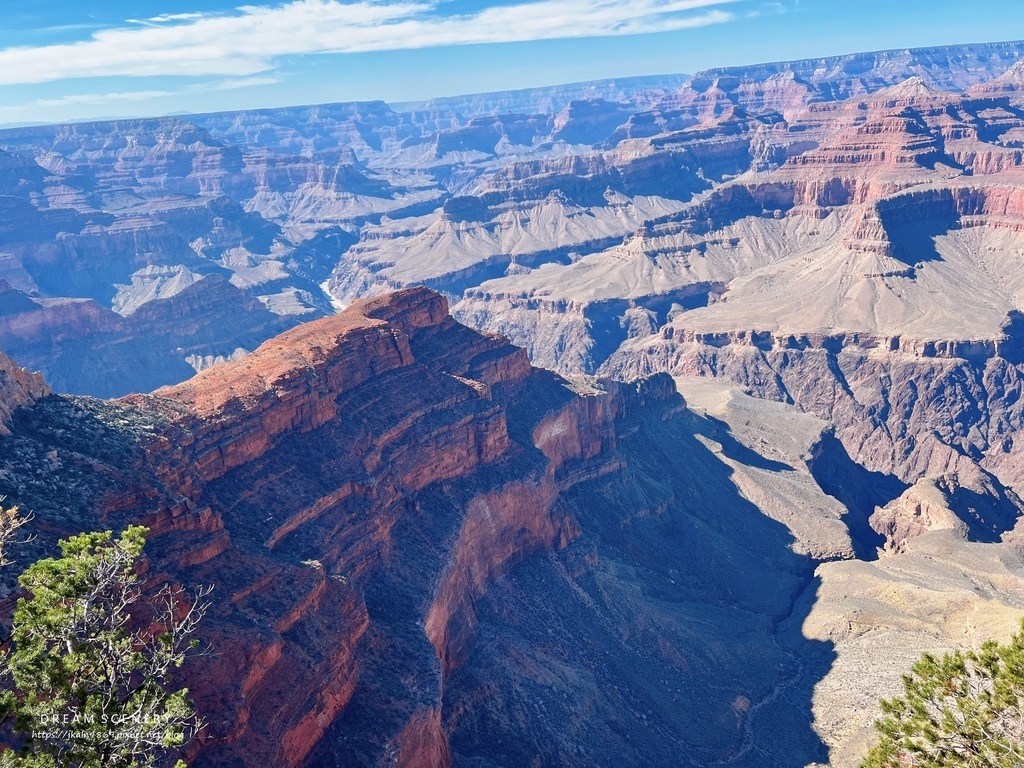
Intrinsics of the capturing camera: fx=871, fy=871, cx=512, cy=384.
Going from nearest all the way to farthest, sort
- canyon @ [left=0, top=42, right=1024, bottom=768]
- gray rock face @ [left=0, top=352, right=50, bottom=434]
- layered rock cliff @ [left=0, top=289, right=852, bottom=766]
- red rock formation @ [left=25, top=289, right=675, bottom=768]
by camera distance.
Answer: red rock formation @ [left=25, top=289, right=675, bottom=768]
layered rock cliff @ [left=0, top=289, right=852, bottom=766]
canyon @ [left=0, top=42, right=1024, bottom=768]
gray rock face @ [left=0, top=352, right=50, bottom=434]

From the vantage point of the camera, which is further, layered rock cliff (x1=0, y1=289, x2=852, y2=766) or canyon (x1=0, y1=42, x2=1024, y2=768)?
canyon (x1=0, y1=42, x2=1024, y2=768)

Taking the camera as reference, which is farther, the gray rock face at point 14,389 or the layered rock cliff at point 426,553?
the gray rock face at point 14,389

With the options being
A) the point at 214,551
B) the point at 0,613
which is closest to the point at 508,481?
the point at 214,551

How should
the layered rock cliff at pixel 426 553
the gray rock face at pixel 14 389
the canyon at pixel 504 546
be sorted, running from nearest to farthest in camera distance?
the layered rock cliff at pixel 426 553 < the canyon at pixel 504 546 < the gray rock face at pixel 14 389

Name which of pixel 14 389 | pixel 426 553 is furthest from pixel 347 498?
pixel 14 389

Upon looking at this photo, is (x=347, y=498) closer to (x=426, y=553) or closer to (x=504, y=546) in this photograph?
(x=426, y=553)

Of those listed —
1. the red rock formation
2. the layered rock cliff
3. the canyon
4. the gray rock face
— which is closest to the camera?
the red rock formation

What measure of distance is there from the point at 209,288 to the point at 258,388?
476ft

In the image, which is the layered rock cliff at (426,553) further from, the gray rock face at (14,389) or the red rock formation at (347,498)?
the gray rock face at (14,389)

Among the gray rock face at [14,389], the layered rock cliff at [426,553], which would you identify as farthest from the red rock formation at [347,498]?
the gray rock face at [14,389]

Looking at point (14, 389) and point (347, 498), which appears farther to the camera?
point (347, 498)

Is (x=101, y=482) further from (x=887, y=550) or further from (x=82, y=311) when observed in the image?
(x=82, y=311)

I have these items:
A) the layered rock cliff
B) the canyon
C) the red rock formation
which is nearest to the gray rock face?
the canyon

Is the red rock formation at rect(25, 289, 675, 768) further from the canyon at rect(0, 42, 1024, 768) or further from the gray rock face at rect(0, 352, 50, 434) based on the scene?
the gray rock face at rect(0, 352, 50, 434)
